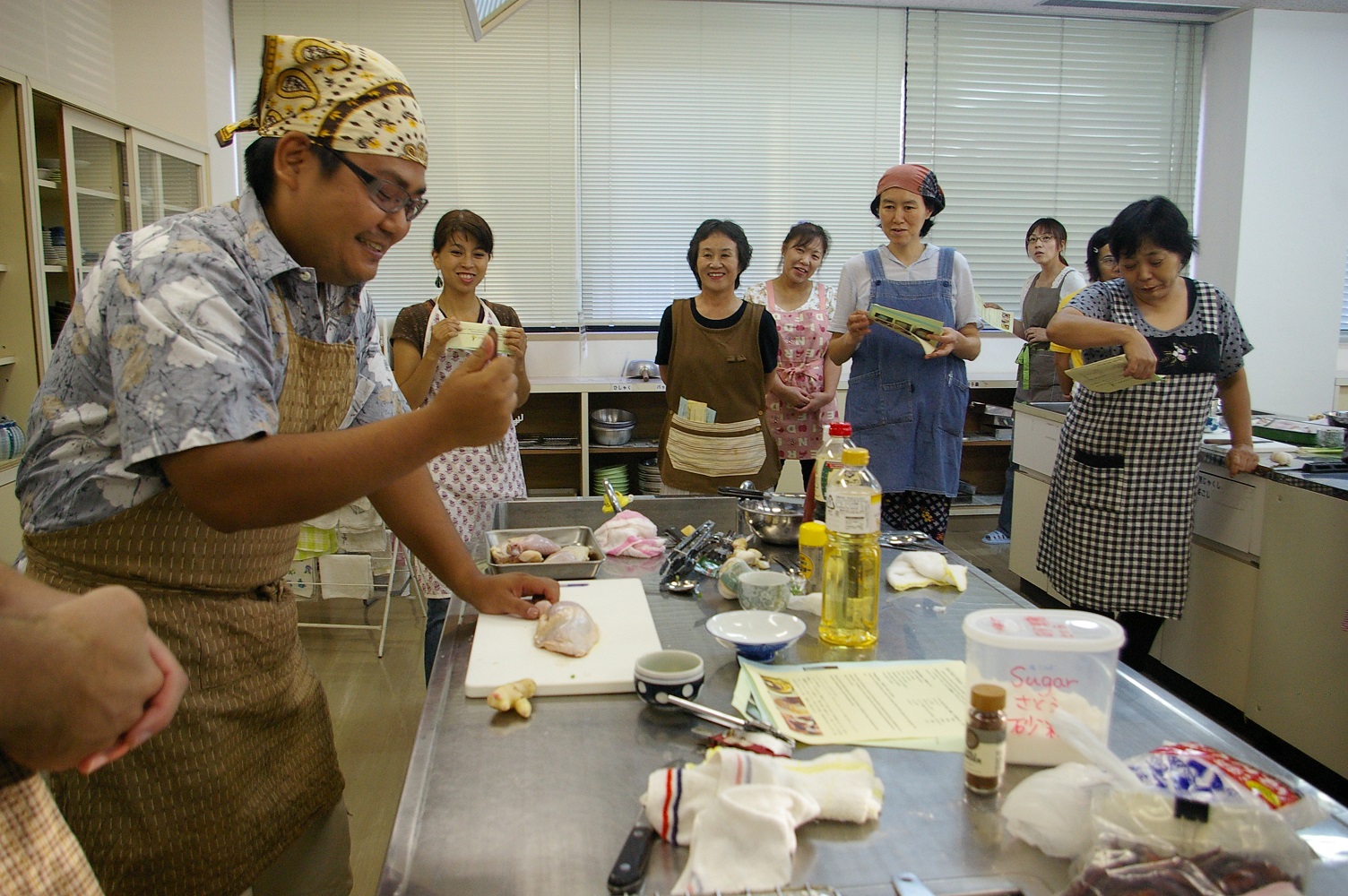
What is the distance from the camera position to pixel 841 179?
5574mm

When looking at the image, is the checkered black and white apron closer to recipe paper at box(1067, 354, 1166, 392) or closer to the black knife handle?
recipe paper at box(1067, 354, 1166, 392)

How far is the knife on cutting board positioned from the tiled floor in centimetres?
130

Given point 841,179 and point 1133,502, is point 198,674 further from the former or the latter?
point 841,179

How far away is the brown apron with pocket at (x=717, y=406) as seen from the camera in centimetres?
296

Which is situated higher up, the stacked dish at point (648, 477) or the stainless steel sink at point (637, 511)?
the stainless steel sink at point (637, 511)

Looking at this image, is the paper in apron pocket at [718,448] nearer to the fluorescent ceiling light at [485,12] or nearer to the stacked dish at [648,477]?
the fluorescent ceiling light at [485,12]

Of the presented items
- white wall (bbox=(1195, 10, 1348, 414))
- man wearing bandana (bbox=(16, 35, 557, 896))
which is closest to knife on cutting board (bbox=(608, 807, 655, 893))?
man wearing bandana (bbox=(16, 35, 557, 896))

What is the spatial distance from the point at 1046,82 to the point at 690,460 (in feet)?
14.3

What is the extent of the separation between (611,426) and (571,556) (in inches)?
127

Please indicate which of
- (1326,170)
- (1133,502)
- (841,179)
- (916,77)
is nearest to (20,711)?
(1133,502)

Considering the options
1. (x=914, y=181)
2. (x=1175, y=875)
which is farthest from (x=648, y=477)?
(x=1175, y=875)

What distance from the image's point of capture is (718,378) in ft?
9.96

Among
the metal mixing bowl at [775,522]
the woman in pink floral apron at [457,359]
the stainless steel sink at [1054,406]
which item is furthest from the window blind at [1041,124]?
the metal mixing bowl at [775,522]

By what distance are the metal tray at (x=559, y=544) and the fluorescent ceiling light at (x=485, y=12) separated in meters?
0.98
